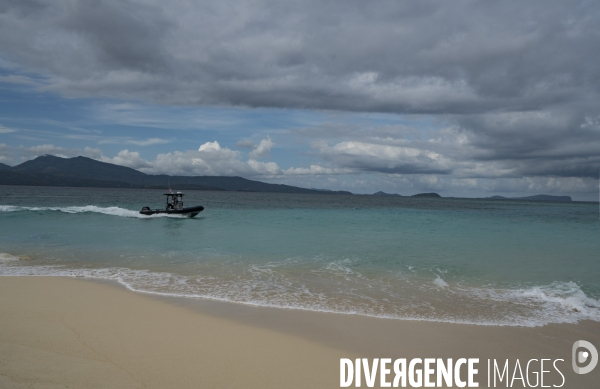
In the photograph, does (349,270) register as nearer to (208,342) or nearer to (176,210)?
(208,342)

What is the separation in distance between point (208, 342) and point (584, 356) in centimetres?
584

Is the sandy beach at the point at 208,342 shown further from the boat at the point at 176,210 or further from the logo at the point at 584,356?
the boat at the point at 176,210

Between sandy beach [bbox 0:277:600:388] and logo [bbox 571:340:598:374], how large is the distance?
10cm

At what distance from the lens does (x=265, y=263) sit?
13.5m

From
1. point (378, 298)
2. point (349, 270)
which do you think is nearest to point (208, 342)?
point (378, 298)

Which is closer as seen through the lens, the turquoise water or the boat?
the turquoise water

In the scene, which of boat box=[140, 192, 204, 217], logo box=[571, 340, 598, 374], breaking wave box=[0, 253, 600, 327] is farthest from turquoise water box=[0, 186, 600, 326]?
boat box=[140, 192, 204, 217]

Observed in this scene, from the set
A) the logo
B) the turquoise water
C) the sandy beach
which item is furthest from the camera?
the turquoise water

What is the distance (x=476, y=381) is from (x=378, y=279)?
20.1ft

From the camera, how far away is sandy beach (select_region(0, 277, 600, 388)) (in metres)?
4.69

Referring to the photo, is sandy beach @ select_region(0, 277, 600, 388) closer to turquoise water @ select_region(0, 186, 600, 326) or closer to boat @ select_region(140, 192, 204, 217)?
turquoise water @ select_region(0, 186, 600, 326)

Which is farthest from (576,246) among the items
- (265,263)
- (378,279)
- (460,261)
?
(265,263)

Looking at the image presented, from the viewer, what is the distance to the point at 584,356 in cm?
605

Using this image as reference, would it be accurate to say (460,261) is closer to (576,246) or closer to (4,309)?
(576,246)
